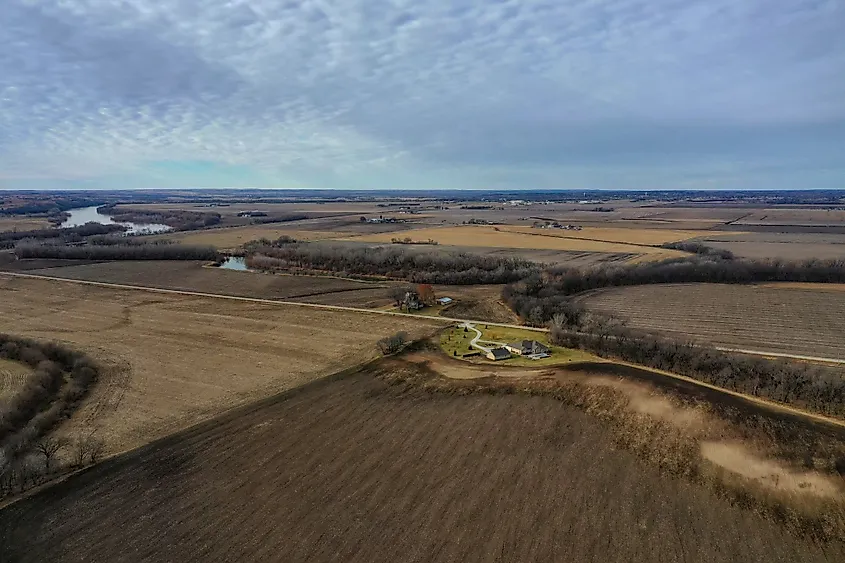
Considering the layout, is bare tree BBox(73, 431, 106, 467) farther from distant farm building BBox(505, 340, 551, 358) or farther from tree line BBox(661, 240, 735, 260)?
tree line BBox(661, 240, 735, 260)

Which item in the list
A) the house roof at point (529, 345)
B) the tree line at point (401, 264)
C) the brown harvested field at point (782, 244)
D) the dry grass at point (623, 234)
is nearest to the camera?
the house roof at point (529, 345)

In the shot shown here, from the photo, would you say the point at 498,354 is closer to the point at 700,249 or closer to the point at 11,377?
the point at 11,377

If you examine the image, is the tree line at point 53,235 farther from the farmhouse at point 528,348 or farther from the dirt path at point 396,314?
the farmhouse at point 528,348

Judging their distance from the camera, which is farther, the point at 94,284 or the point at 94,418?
the point at 94,284

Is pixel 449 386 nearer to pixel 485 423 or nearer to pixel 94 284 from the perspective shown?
pixel 485 423

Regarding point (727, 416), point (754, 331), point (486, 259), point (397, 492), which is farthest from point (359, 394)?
point (486, 259)

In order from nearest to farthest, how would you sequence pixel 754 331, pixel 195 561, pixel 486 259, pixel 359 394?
pixel 195 561 → pixel 359 394 → pixel 754 331 → pixel 486 259

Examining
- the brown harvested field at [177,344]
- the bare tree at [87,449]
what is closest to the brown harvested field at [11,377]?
the brown harvested field at [177,344]
